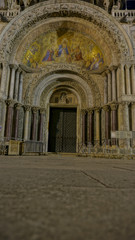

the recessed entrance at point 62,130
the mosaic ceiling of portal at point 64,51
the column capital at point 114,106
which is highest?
the mosaic ceiling of portal at point 64,51

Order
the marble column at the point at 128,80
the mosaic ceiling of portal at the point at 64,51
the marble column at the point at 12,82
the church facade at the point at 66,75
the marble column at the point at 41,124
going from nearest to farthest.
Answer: the marble column at the point at 128,80 < the church facade at the point at 66,75 < the marble column at the point at 12,82 < the marble column at the point at 41,124 < the mosaic ceiling of portal at the point at 64,51

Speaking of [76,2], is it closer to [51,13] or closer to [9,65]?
[51,13]

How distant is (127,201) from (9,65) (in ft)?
33.8

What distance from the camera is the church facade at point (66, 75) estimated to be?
927 cm

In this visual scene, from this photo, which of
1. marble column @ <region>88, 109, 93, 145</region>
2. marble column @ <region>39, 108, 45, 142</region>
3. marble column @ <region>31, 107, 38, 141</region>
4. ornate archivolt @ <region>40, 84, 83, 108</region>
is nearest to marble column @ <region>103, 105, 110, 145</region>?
marble column @ <region>88, 109, 93, 145</region>

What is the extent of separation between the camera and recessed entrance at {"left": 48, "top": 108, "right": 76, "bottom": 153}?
1162 cm

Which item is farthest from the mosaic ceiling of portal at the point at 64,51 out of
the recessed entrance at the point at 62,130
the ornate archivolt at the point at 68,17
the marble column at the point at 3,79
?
the recessed entrance at the point at 62,130

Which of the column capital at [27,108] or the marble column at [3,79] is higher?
the marble column at [3,79]

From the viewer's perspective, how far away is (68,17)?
10547 mm

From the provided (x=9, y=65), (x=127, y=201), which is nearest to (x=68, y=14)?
(x=9, y=65)

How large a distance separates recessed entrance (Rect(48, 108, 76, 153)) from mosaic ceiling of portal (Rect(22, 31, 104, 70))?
11.1ft

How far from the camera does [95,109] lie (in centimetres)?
1068

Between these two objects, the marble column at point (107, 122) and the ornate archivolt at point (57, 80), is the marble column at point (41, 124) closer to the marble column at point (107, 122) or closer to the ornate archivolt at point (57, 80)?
the ornate archivolt at point (57, 80)

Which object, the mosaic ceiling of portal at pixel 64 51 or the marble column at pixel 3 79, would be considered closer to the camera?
the marble column at pixel 3 79
